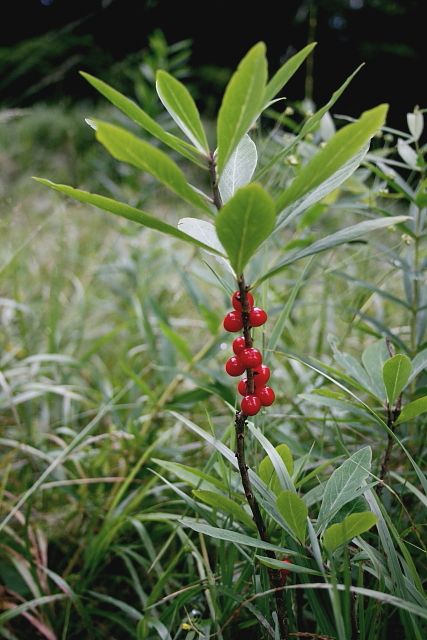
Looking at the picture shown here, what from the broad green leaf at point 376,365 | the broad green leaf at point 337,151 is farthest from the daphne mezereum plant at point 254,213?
the broad green leaf at point 376,365

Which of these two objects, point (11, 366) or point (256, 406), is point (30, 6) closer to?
point (11, 366)

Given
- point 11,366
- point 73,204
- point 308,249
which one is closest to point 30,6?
point 73,204

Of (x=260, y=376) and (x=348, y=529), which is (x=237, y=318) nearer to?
(x=260, y=376)

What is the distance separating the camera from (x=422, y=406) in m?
0.49

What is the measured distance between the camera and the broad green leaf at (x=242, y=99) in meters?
0.33

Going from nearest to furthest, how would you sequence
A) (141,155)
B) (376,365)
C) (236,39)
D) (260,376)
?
1. (141,155)
2. (260,376)
3. (376,365)
4. (236,39)

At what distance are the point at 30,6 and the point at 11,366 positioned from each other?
508 cm

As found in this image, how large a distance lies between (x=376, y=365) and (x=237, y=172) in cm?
28

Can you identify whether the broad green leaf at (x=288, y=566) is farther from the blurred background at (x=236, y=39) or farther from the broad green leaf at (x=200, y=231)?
the blurred background at (x=236, y=39)

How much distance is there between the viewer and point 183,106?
0.41 meters

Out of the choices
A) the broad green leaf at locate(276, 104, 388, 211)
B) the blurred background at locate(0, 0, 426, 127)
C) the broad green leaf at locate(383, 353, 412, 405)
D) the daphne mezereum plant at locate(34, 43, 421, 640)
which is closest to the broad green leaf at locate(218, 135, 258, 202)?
the daphne mezereum plant at locate(34, 43, 421, 640)

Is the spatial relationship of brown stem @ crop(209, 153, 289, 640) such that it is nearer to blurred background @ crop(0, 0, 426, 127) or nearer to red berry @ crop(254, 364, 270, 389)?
red berry @ crop(254, 364, 270, 389)

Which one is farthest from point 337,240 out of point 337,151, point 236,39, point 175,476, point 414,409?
point 236,39

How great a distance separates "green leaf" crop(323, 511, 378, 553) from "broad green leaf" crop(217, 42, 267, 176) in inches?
11.5
